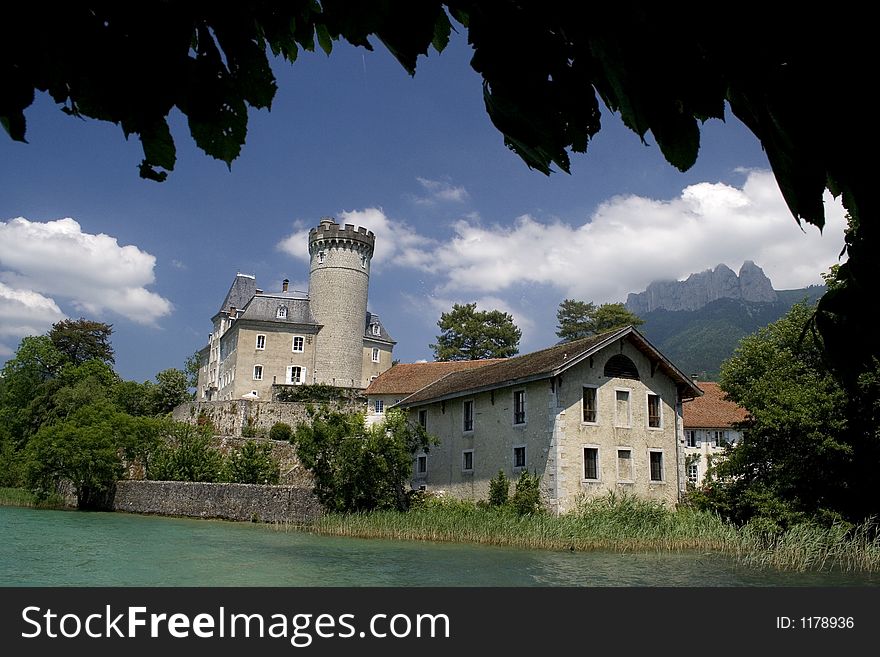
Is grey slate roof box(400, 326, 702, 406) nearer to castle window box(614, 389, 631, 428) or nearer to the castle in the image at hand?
castle window box(614, 389, 631, 428)

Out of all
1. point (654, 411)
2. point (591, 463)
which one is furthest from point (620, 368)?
point (591, 463)

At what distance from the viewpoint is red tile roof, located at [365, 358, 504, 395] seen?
48938 millimetres

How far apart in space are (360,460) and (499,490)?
5455 millimetres

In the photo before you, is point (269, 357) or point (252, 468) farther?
point (269, 357)

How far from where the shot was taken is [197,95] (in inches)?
56.5

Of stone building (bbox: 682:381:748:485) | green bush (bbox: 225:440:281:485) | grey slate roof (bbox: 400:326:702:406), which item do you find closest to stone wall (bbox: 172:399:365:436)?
green bush (bbox: 225:440:281:485)

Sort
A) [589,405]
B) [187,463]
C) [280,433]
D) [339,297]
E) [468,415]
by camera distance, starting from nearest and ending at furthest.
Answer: [589,405]
[468,415]
[187,463]
[280,433]
[339,297]

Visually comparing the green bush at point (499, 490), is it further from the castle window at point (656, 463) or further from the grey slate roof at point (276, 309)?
the grey slate roof at point (276, 309)

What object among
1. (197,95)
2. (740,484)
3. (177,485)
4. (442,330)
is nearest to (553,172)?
(197,95)

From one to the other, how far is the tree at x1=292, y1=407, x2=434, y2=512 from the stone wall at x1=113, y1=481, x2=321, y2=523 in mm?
1186

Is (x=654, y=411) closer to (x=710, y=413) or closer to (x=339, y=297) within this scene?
(x=710, y=413)

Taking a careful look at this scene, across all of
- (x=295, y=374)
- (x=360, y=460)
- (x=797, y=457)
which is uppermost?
(x=295, y=374)

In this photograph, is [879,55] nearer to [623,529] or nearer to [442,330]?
[623,529]

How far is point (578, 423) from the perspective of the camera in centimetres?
2606
